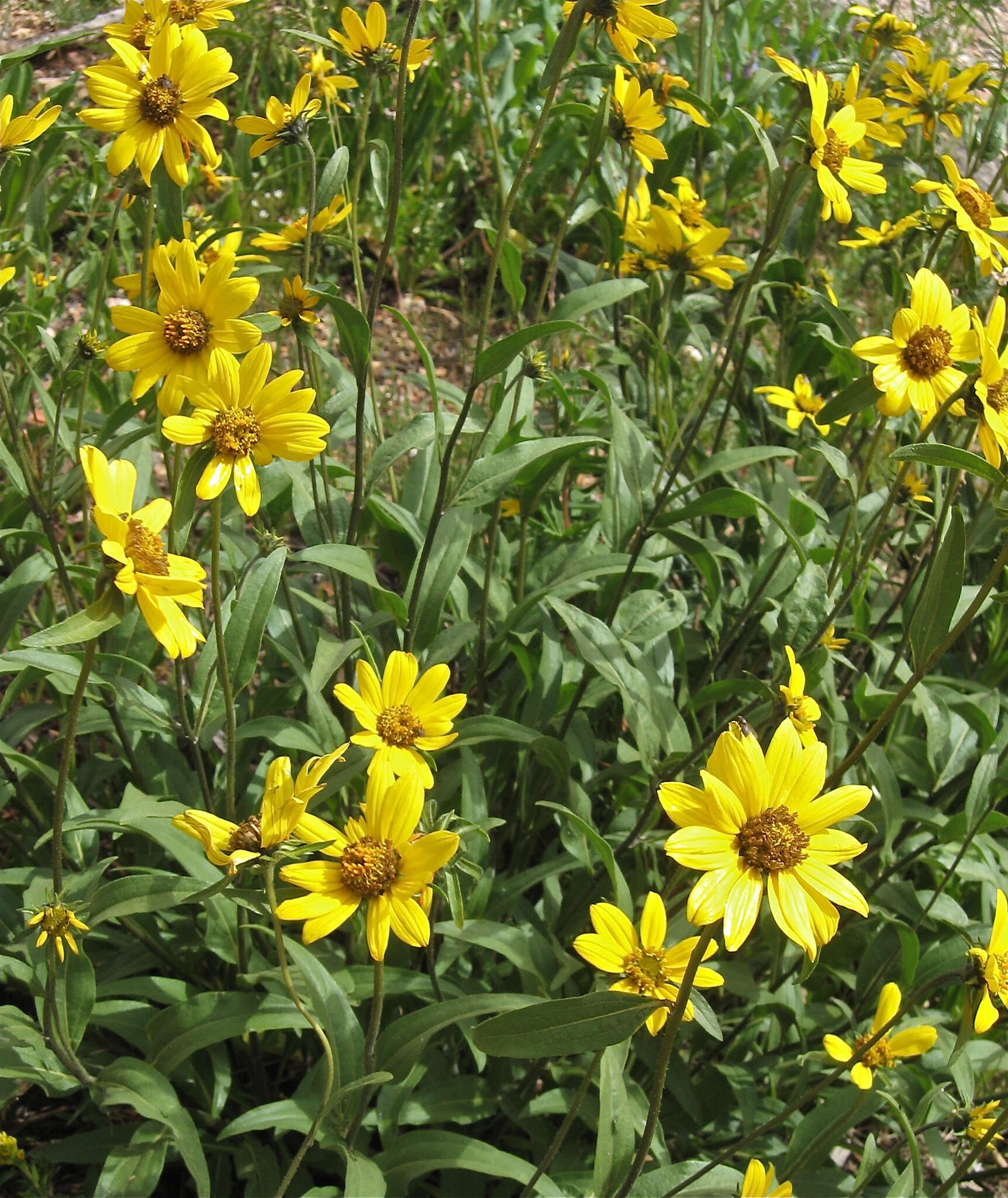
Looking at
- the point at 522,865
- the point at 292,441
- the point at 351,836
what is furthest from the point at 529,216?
the point at 351,836

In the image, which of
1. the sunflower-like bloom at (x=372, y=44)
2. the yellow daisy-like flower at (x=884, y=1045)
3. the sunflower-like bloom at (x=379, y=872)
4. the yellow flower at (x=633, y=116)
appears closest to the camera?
the sunflower-like bloom at (x=379, y=872)

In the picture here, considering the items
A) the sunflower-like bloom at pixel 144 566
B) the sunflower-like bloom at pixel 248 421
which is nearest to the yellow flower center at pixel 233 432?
the sunflower-like bloom at pixel 248 421

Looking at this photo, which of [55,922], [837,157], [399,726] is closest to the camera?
[55,922]

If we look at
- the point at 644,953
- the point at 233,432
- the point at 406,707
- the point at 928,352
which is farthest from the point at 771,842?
the point at 928,352

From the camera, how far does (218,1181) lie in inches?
71.7

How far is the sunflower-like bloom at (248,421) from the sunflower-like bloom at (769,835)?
660 mm

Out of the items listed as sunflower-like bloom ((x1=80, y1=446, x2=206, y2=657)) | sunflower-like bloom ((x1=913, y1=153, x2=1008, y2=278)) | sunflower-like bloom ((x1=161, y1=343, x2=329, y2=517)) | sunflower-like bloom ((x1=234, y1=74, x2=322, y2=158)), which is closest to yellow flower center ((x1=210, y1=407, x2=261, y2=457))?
sunflower-like bloom ((x1=161, y1=343, x2=329, y2=517))

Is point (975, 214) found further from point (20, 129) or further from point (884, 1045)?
point (20, 129)

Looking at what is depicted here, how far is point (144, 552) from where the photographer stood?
1207mm

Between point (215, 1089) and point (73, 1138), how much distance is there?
0.98ft

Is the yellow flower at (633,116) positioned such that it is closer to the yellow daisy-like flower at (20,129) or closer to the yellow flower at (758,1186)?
the yellow daisy-like flower at (20,129)

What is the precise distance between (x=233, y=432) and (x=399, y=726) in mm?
558

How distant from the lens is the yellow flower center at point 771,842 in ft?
3.96

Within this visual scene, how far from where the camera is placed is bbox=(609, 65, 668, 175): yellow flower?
2.21 m
